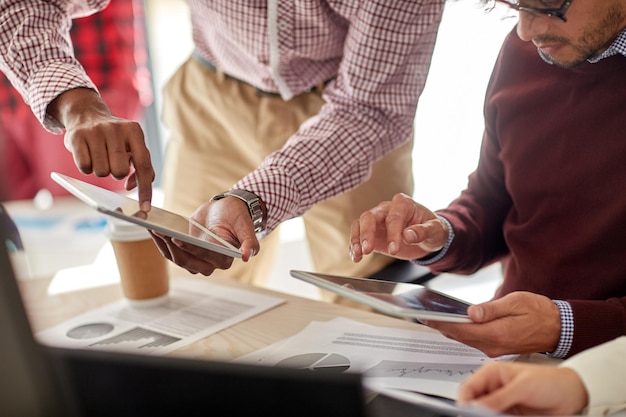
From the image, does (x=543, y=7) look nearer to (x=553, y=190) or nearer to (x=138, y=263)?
(x=553, y=190)

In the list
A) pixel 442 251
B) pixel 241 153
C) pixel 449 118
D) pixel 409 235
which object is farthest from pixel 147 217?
pixel 449 118

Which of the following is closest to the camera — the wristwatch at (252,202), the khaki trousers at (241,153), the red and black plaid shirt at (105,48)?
the wristwatch at (252,202)

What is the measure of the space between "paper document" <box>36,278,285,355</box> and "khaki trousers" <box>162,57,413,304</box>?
407mm

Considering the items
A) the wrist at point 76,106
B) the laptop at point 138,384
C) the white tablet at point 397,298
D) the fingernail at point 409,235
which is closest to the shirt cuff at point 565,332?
the white tablet at point 397,298

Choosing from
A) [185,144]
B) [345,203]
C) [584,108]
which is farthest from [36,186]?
[584,108]

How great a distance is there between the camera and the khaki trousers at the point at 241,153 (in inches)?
67.0

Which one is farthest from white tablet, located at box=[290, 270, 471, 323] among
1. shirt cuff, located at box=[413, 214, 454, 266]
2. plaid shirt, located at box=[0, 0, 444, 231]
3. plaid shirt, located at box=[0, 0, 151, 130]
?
plaid shirt, located at box=[0, 0, 151, 130]

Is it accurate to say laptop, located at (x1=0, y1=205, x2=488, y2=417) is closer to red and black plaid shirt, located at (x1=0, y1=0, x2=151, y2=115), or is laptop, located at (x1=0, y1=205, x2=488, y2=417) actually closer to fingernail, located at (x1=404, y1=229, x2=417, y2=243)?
fingernail, located at (x1=404, y1=229, x2=417, y2=243)

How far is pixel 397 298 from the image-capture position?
0.89 m

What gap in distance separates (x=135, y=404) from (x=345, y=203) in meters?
1.24

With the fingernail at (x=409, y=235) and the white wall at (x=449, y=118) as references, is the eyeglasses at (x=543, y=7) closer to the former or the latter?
the fingernail at (x=409, y=235)

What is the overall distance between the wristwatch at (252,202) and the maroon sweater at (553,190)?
0.31 meters

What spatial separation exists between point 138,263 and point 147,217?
0.30 meters

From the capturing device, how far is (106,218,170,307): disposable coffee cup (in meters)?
1.28
